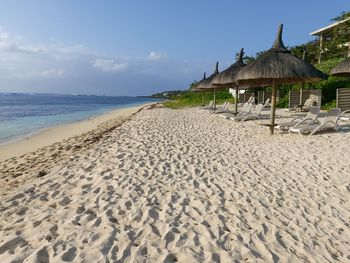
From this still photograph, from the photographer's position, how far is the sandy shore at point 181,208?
2725 millimetres

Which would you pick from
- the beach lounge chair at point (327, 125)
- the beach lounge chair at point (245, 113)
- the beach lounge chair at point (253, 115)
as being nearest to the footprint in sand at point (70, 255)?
the beach lounge chair at point (327, 125)

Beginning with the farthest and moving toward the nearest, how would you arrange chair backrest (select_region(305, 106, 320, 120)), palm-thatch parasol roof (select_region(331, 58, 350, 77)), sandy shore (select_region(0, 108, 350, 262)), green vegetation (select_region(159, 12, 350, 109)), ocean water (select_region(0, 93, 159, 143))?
green vegetation (select_region(159, 12, 350, 109)) → ocean water (select_region(0, 93, 159, 143)) → palm-thatch parasol roof (select_region(331, 58, 350, 77)) → chair backrest (select_region(305, 106, 320, 120)) → sandy shore (select_region(0, 108, 350, 262))

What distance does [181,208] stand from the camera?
3611 mm

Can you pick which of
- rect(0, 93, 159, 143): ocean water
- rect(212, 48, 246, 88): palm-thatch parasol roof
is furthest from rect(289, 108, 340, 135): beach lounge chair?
rect(0, 93, 159, 143): ocean water

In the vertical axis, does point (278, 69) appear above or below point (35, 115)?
above

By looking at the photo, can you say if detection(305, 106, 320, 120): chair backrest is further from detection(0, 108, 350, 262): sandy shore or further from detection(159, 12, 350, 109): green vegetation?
detection(159, 12, 350, 109): green vegetation

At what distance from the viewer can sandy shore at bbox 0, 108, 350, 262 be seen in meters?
2.72

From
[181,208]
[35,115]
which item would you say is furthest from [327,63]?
[35,115]

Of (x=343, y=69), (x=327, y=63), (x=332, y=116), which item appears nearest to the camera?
(x=332, y=116)

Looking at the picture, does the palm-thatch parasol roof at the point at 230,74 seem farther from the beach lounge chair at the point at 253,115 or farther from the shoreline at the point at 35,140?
the shoreline at the point at 35,140

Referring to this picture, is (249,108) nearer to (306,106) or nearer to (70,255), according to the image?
(306,106)

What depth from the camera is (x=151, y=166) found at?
5.36 m

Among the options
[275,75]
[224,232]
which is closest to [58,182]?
[224,232]

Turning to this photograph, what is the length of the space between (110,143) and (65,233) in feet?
16.0
